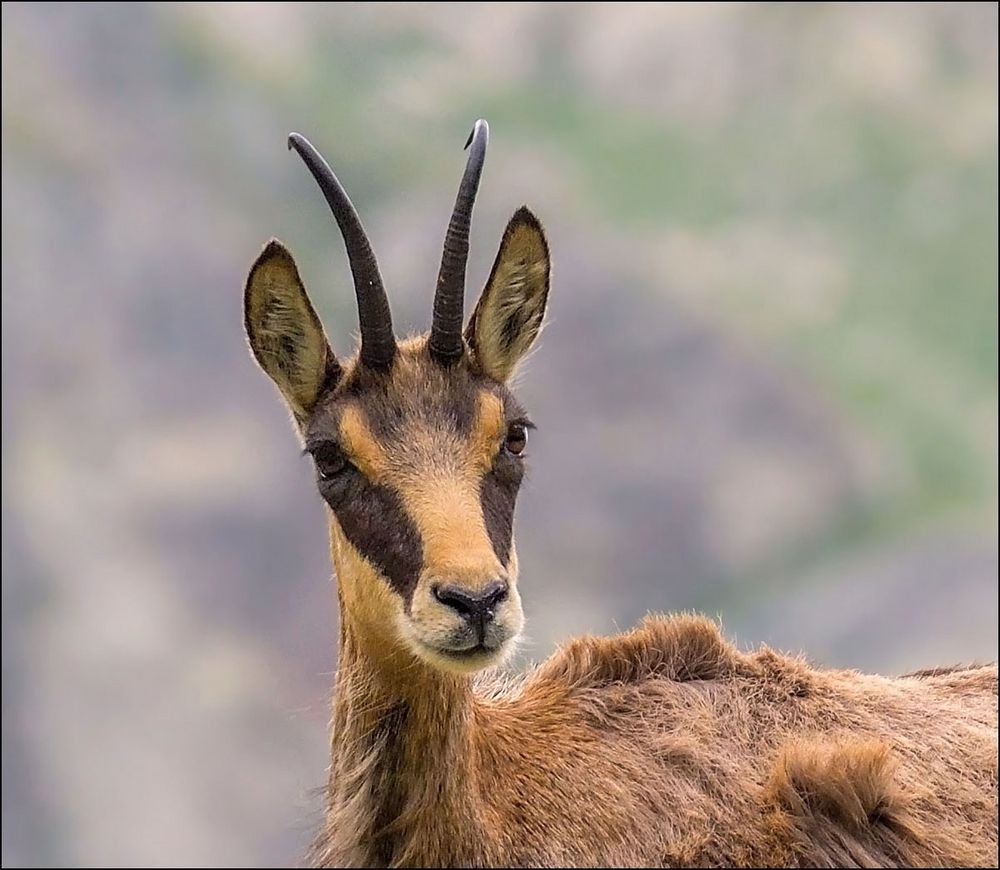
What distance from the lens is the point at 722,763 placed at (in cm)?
640

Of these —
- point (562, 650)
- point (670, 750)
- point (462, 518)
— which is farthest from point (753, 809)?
point (462, 518)

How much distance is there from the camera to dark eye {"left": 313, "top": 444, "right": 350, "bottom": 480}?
20.6 ft

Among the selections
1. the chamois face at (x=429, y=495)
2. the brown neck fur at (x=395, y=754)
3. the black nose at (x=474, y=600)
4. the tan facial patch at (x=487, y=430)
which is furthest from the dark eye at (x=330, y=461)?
the black nose at (x=474, y=600)

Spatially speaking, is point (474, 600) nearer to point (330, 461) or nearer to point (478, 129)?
point (330, 461)

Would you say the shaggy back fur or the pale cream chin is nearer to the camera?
the pale cream chin

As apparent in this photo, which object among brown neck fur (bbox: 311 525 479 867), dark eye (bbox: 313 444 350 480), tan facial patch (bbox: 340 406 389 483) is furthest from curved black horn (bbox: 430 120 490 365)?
brown neck fur (bbox: 311 525 479 867)

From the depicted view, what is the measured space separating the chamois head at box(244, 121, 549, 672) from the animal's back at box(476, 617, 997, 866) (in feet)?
3.15

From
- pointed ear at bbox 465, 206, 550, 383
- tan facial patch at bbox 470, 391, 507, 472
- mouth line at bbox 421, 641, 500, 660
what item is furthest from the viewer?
pointed ear at bbox 465, 206, 550, 383

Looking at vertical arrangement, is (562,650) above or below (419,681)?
above

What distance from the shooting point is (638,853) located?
606cm

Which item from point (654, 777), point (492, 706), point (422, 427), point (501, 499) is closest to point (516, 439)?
point (501, 499)

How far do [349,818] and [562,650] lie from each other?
1505 mm

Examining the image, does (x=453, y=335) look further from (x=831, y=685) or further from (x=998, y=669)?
(x=998, y=669)

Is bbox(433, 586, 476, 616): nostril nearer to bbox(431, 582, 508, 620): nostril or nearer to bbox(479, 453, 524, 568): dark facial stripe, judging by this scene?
bbox(431, 582, 508, 620): nostril
